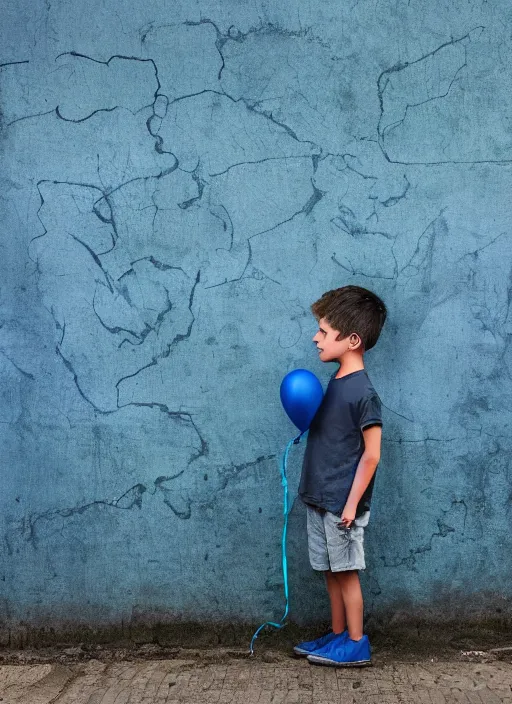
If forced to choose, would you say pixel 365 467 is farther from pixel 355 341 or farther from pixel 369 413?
pixel 355 341

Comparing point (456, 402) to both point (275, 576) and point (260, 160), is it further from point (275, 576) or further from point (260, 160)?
Answer: point (260, 160)

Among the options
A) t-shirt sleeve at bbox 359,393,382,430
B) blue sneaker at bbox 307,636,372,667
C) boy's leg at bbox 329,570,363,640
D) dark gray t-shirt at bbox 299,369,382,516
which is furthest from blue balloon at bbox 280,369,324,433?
blue sneaker at bbox 307,636,372,667

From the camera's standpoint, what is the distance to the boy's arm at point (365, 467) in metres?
2.78

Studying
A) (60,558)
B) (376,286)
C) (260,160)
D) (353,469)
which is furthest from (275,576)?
(260,160)

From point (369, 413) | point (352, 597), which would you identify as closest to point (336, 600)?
point (352, 597)

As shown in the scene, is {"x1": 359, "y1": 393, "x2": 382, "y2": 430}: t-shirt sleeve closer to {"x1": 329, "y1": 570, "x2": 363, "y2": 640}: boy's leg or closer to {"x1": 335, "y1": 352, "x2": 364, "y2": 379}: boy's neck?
{"x1": 335, "y1": 352, "x2": 364, "y2": 379}: boy's neck

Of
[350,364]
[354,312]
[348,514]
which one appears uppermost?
[354,312]

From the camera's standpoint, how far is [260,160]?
3.15 m

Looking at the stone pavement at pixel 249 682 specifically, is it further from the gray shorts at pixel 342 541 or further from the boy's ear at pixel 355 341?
the boy's ear at pixel 355 341

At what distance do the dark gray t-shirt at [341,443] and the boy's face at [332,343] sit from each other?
9 cm

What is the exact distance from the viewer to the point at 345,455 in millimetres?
2846

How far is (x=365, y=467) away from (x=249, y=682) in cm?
92

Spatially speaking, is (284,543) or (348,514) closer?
(348,514)

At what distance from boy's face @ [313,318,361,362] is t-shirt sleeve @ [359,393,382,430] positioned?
0.20m
